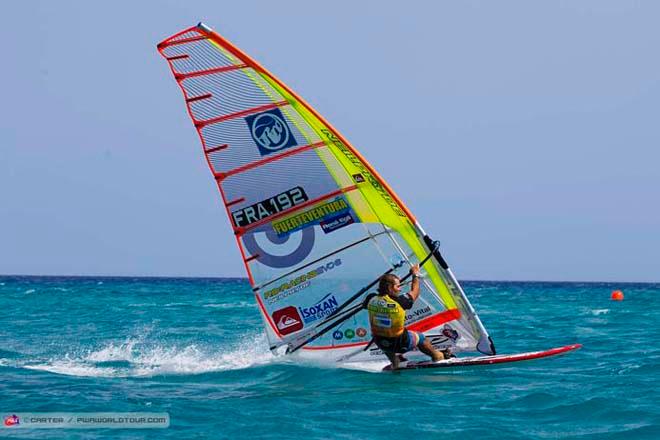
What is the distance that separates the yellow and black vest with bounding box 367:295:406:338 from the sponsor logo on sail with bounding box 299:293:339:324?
2.74ft

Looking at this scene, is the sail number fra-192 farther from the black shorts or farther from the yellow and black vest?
→ the black shorts

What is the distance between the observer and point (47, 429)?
745cm

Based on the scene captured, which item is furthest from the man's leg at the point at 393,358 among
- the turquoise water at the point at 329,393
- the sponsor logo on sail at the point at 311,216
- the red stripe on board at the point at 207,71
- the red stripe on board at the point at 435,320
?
the red stripe on board at the point at 207,71

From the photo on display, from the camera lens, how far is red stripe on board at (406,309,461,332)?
33.5ft

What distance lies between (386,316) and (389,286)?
Result: 326 millimetres

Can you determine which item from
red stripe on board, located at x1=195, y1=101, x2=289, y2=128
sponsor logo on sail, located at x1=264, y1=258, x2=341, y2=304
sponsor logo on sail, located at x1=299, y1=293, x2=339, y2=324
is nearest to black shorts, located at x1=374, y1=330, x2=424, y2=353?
sponsor logo on sail, located at x1=299, y1=293, x2=339, y2=324

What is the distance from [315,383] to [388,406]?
5.31 feet

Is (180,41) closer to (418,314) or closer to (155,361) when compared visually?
(418,314)

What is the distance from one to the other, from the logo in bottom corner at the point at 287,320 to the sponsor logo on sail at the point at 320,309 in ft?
0.26

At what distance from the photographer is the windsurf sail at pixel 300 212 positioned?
30.5 feet

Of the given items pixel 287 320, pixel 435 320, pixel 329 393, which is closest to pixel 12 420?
pixel 329 393

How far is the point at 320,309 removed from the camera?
33.6ft

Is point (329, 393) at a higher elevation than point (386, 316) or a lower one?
lower

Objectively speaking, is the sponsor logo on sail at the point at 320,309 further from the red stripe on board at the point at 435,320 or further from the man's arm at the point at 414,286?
the man's arm at the point at 414,286
